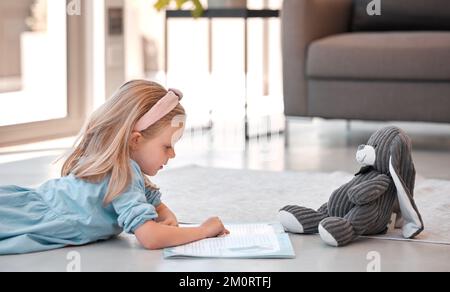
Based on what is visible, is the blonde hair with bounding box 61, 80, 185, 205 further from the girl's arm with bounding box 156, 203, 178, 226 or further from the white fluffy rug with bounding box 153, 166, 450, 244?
the white fluffy rug with bounding box 153, 166, 450, 244

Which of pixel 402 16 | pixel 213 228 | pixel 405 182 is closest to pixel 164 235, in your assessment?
pixel 213 228

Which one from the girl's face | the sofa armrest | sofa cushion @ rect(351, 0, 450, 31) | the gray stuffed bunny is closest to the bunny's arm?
the gray stuffed bunny

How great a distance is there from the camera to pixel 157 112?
1978 mm

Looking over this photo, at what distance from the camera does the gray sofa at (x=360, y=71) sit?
11.5 feet

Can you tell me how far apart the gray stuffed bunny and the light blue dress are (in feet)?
1.18

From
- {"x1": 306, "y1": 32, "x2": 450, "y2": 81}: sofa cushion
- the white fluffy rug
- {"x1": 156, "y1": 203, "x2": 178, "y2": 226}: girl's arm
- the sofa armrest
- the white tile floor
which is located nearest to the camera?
the white tile floor

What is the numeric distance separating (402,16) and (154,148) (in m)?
2.32

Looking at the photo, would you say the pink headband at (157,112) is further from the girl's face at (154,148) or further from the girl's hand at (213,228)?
the girl's hand at (213,228)

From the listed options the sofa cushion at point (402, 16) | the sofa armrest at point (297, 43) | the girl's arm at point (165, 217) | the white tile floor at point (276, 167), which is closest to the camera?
the white tile floor at point (276, 167)

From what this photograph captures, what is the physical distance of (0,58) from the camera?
3918 mm

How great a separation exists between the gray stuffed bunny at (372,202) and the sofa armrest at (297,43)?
5.31 ft

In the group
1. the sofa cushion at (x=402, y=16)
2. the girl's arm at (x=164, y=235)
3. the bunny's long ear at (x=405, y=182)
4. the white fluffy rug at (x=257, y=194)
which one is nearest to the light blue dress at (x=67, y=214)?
the girl's arm at (x=164, y=235)

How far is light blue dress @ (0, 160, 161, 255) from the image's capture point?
6.30 ft
